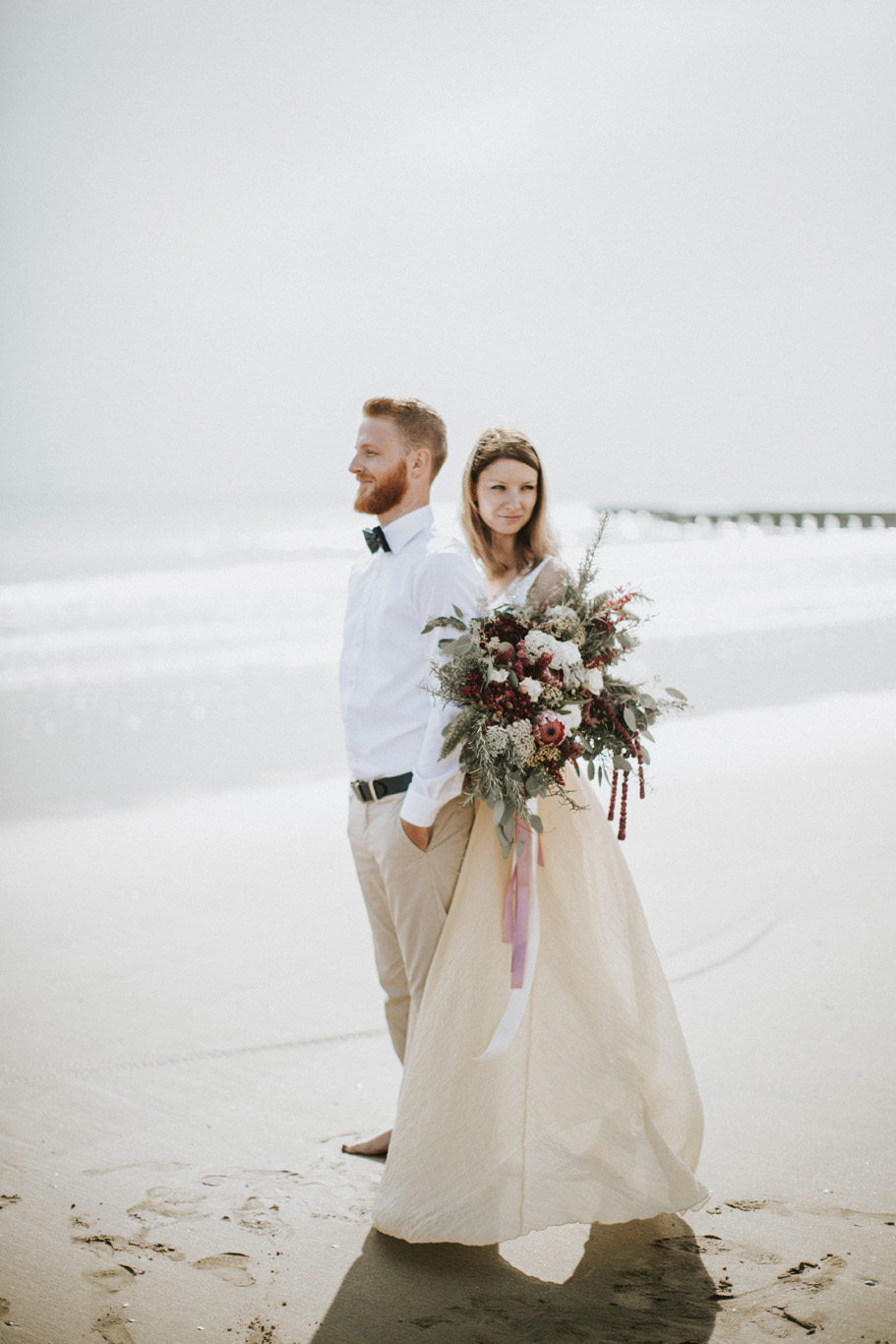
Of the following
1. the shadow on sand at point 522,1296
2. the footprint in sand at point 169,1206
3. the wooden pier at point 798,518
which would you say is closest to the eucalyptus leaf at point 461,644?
the shadow on sand at point 522,1296

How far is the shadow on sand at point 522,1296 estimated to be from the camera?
2.66m

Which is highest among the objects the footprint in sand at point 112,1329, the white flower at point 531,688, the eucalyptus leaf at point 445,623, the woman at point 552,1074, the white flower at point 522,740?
the eucalyptus leaf at point 445,623

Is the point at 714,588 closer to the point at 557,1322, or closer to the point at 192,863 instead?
the point at 192,863

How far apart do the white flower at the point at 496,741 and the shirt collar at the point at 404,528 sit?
0.75 m

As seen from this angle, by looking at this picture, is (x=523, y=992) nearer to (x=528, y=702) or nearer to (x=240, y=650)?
(x=528, y=702)

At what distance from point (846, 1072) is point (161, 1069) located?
8.51ft

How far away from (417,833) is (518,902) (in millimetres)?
353

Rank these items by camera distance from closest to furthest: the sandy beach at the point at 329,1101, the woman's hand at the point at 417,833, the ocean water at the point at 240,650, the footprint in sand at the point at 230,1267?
the sandy beach at the point at 329,1101
the footprint in sand at the point at 230,1267
the woman's hand at the point at 417,833
the ocean water at the point at 240,650

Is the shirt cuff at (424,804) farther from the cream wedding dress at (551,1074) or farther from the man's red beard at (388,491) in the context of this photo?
the man's red beard at (388,491)

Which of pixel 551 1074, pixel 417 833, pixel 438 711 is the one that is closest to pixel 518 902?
pixel 417 833

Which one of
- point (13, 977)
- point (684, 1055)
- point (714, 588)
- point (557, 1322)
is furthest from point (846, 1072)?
point (714, 588)

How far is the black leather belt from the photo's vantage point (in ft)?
10.6

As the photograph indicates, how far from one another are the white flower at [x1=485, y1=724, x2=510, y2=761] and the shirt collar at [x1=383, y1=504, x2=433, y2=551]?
2.46 feet

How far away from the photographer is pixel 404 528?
3.38 m
